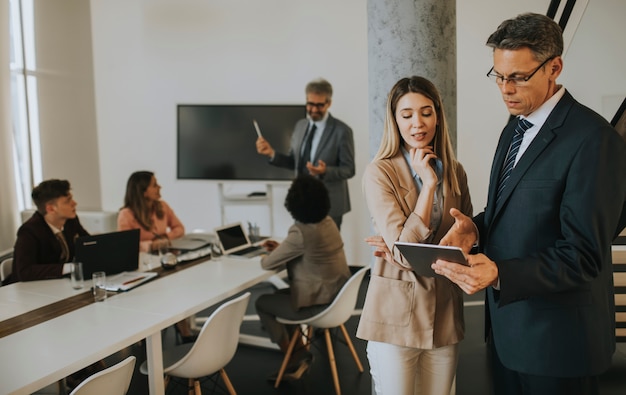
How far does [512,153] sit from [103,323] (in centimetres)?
203

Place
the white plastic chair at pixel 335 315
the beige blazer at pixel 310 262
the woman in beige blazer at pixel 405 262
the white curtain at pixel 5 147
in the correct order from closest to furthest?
the woman in beige blazer at pixel 405 262
the white plastic chair at pixel 335 315
the beige blazer at pixel 310 262
the white curtain at pixel 5 147

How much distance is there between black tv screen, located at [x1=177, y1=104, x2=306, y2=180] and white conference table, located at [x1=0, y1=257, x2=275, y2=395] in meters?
2.22

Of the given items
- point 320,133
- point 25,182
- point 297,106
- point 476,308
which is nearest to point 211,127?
point 297,106

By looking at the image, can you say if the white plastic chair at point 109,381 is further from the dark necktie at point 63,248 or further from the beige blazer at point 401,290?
the dark necktie at point 63,248

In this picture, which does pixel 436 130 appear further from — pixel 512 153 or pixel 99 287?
pixel 99 287

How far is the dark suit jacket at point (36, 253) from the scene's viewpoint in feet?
11.6

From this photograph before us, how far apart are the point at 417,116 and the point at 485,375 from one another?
236 centimetres

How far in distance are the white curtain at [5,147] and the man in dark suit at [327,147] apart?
9.99ft

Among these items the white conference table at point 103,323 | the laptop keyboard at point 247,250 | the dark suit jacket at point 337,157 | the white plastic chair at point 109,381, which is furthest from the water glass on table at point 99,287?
the dark suit jacket at point 337,157

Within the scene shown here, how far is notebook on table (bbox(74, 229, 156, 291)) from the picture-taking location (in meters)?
3.31

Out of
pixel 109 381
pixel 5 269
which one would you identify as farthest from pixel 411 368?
pixel 5 269

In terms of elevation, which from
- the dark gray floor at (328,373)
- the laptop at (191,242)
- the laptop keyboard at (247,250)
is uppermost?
the laptop at (191,242)

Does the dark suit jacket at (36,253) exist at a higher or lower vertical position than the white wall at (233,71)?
lower

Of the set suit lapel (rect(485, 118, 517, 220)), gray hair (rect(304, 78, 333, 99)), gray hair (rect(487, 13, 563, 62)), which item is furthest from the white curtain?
gray hair (rect(487, 13, 563, 62))
